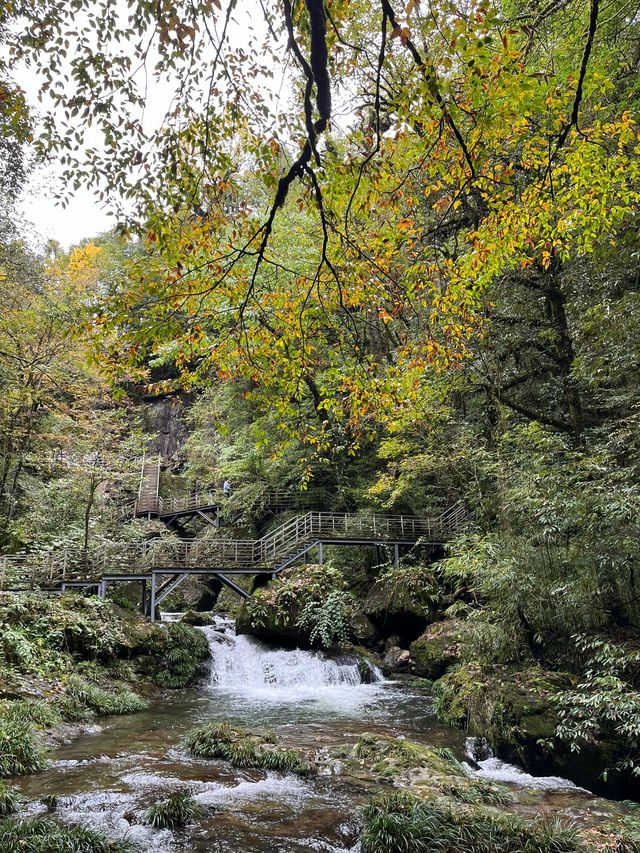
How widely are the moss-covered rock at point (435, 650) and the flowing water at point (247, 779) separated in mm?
1204

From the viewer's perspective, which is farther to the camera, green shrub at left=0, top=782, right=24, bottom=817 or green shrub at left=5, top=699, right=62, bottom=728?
green shrub at left=5, top=699, right=62, bottom=728

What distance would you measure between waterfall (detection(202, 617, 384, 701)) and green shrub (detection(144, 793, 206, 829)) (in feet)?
25.3

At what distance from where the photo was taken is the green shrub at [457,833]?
4367 mm

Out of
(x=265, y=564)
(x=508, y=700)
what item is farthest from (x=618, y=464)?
(x=265, y=564)

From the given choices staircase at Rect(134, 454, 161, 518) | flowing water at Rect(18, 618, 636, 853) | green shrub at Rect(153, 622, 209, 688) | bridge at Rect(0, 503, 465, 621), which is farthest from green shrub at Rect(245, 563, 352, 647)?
staircase at Rect(134, 454, 161, 518)

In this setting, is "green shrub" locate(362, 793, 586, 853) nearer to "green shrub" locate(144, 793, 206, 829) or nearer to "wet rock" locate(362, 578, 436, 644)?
"green shrub" locate(144, 793, 206, 829)

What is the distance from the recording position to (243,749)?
23.0ft

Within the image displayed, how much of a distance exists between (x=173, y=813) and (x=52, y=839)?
1166 millimetres

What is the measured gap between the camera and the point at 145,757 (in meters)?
7.11

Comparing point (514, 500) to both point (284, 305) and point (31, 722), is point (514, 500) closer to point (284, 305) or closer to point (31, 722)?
point (284, 305)

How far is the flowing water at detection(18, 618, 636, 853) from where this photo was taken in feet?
15.8

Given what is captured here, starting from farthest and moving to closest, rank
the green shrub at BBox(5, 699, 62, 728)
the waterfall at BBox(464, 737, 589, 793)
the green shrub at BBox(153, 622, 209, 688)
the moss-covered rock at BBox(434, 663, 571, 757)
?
the green shrub at BBox(153, 622, 209, 688)
the green shrub at BBox(5, 699, 62, 728)
the moss-covered rock at BBox(434, 663, 571, 757)
the waterfall at BBox(464, 737, 589, 793)

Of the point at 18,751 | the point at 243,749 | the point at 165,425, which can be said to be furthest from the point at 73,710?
the point at 165,425

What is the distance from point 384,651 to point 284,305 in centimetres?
1305
